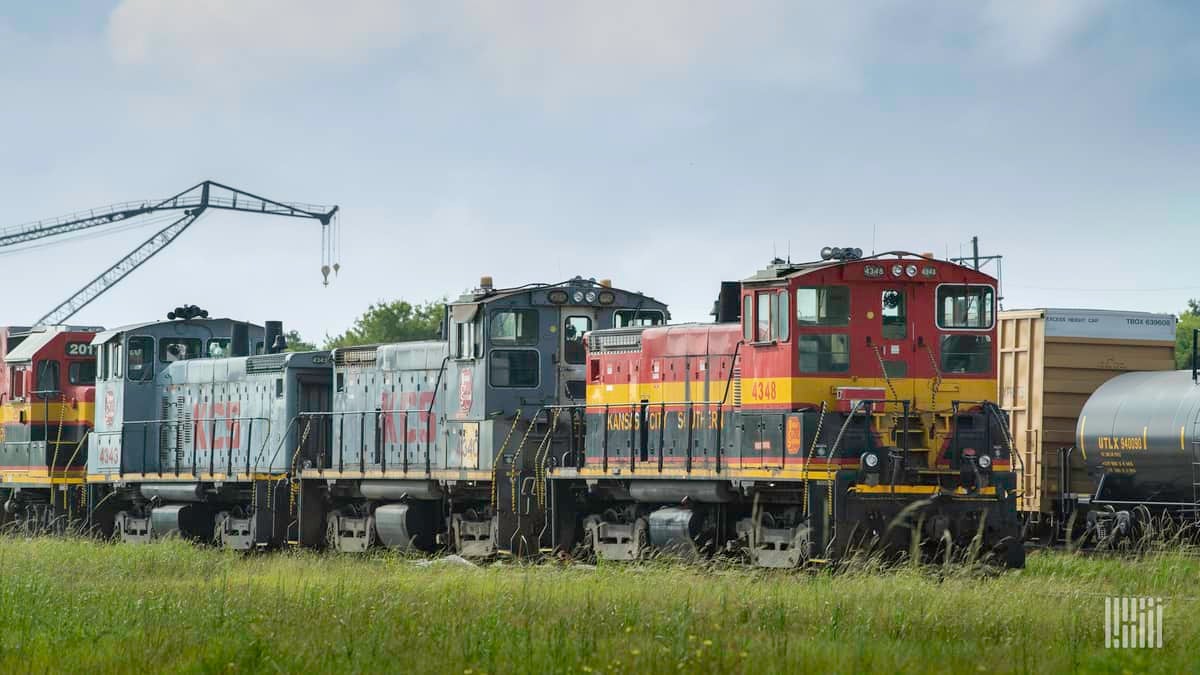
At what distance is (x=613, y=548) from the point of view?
2061 centimetres

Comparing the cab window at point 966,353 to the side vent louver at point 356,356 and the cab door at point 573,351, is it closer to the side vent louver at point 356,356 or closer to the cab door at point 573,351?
the cab door at point 573,351

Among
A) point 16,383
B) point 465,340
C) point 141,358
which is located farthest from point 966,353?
point 16,383

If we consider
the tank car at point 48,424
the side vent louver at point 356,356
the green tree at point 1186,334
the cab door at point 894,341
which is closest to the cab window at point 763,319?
the cab door at point 894,341

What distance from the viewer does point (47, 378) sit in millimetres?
30719

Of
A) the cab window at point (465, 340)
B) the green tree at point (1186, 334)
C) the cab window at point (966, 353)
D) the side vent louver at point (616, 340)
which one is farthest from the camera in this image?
the green tree at point (1186, 334)

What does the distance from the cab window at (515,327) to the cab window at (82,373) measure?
465 inches

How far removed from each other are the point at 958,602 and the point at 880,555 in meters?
3.48

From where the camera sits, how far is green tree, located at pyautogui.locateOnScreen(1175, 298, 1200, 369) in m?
52.4

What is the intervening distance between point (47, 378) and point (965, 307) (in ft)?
61.2

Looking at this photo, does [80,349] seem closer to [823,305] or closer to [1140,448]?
[823,305]

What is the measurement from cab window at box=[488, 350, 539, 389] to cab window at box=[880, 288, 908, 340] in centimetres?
570

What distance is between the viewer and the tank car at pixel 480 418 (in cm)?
2195

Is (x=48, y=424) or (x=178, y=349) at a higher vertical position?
(x=178, y=349)

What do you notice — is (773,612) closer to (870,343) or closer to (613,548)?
(870,343)
